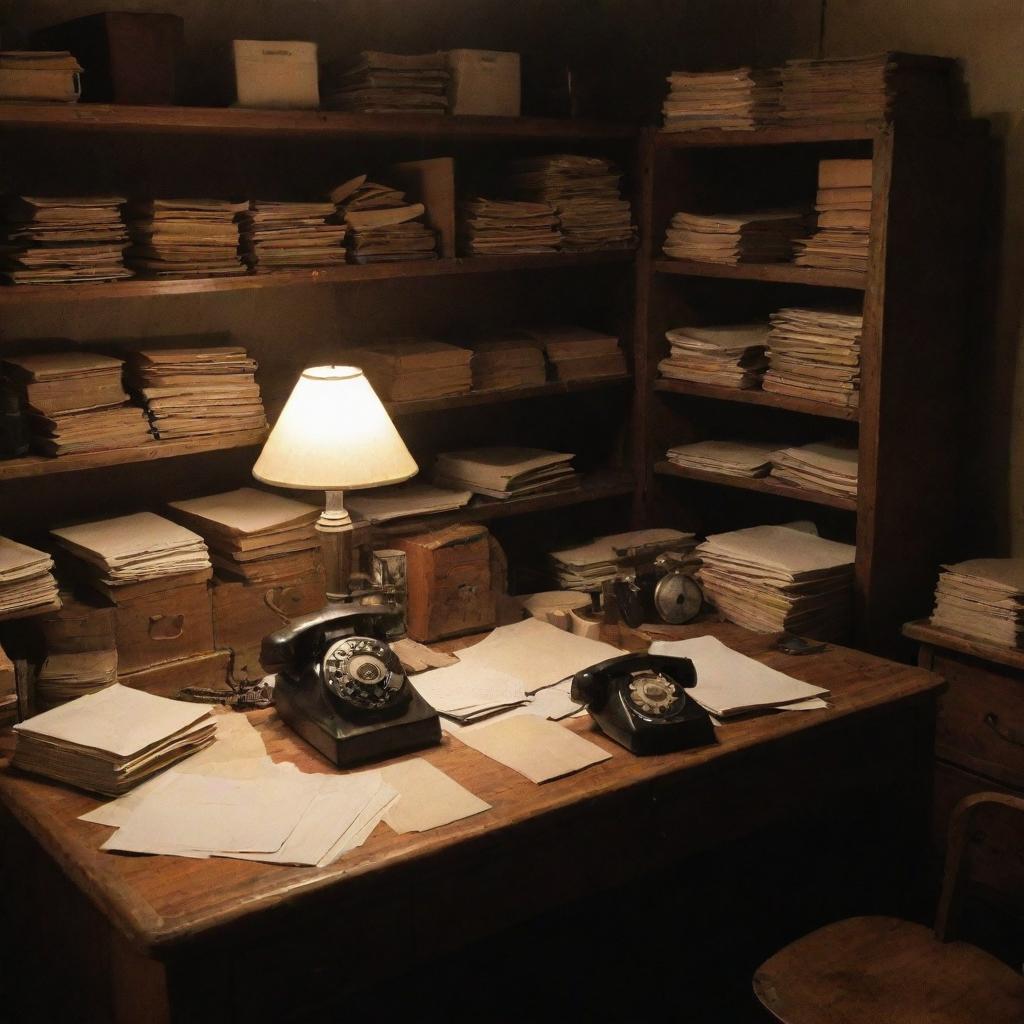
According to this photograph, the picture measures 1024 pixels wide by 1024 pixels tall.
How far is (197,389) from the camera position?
304cm

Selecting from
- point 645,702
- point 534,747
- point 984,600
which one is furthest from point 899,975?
point 984,600

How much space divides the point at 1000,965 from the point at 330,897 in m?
1.23

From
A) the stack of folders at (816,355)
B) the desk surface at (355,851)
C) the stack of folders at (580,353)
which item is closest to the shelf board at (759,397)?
the stack of folders at (816,355)

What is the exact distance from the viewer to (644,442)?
3.84 m

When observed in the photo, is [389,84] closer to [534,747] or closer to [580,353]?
[580,353]

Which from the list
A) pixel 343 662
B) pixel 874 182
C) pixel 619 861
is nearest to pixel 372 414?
pixel 343 662

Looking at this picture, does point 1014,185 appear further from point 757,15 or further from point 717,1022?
point 717,1022

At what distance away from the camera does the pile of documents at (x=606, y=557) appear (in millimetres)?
3568

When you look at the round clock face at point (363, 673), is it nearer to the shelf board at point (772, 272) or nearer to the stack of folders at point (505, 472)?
the stack of folders at point (505, 472)

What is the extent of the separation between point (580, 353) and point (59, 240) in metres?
1.47

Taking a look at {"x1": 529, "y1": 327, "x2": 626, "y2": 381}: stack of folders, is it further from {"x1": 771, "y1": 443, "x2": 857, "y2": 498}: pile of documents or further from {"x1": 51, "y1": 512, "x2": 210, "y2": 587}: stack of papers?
{"x1": 51, "y1": 512, "x2": 210, "y2": 587}: stack of papers

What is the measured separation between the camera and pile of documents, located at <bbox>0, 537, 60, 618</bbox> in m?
2.73

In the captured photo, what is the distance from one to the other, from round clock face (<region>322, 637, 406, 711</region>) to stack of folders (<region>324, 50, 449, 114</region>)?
4.30ft

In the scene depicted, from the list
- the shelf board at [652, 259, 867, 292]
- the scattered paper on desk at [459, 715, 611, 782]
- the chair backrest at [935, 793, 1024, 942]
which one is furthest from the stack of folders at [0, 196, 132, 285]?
the chair backrest at [935, 793, 1024, 942]
